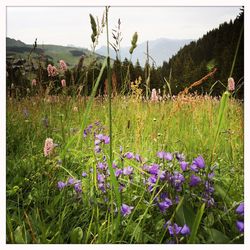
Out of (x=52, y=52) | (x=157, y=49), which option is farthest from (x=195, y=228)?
(x=52, y=52)

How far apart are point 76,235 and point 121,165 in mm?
408

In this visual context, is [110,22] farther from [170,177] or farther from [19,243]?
[19,243]

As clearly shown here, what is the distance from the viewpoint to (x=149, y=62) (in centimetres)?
168

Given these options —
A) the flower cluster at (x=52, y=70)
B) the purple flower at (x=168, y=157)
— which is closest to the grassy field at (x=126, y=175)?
the purple flower at (x=168, y=157)

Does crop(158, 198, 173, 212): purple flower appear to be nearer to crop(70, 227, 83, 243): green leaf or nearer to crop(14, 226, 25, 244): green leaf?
crop(70, 227, 83, 243): green leaf

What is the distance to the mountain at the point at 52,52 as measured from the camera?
1607 mm

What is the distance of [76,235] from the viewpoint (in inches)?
49.2

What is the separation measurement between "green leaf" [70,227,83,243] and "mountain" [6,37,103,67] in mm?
797

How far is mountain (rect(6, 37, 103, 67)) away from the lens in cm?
161

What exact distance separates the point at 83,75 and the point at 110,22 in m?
0.32

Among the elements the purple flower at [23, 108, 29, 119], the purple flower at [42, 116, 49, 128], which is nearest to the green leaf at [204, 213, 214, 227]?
the purple flower at [42, 116, 49, 128]

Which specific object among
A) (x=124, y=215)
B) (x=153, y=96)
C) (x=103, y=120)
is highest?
(x=153, y=96)

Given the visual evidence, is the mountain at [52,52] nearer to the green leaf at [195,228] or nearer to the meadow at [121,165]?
the meadow at [121,165]

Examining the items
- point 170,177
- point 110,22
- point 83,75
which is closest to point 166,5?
point 110,22
